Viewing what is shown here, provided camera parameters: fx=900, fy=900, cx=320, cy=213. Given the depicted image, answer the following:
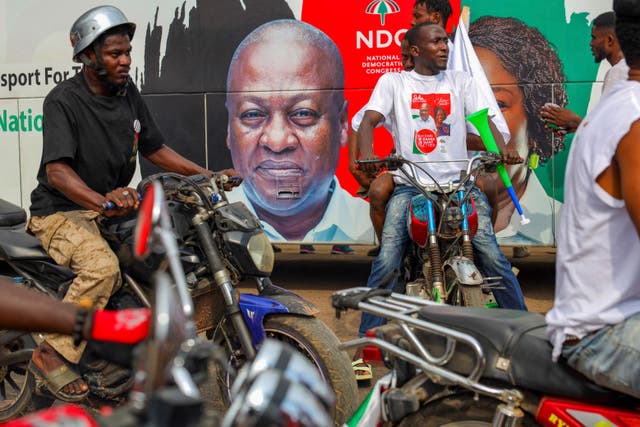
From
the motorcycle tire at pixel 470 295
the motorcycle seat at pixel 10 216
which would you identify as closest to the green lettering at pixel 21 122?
the motorcycle seat at pixel 10 216

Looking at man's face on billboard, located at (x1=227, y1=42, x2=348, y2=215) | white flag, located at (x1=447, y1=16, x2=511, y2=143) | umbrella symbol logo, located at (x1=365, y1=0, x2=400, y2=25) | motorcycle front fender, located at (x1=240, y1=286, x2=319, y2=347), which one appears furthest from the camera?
man's face on billboard, located at (x1=227, y1=42, x2=348, y2=215)

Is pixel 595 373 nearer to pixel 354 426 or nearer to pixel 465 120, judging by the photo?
pixel 354 426

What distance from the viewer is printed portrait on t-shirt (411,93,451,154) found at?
18.6 feet

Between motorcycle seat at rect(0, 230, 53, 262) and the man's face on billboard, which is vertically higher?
the man's face on billboard

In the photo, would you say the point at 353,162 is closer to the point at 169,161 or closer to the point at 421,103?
the point at 421,103

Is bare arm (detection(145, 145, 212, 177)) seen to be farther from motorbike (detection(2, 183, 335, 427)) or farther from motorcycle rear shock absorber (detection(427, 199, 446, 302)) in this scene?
motorbike (detection(2, 183, 335, 427))

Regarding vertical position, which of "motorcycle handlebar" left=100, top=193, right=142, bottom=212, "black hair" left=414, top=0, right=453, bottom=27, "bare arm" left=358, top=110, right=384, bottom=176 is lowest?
"motorcycle handlebar" left=100, top=193, right=142, bottom=212

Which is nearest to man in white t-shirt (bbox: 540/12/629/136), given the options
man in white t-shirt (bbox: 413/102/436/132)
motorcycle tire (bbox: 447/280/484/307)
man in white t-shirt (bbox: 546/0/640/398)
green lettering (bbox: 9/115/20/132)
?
man in white t-shirt (bbox: 413/102/436/132)

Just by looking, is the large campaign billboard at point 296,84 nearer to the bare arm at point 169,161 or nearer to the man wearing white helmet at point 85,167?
the bare arm at point 169,161

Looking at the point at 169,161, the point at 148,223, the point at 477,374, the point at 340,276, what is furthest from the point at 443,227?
the point at 340,276

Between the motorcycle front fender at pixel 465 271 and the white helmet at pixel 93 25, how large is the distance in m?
2.19

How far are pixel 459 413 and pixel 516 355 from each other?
0.90 ft

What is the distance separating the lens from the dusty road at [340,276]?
7582mm

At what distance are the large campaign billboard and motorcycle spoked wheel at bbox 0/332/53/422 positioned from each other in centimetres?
370
